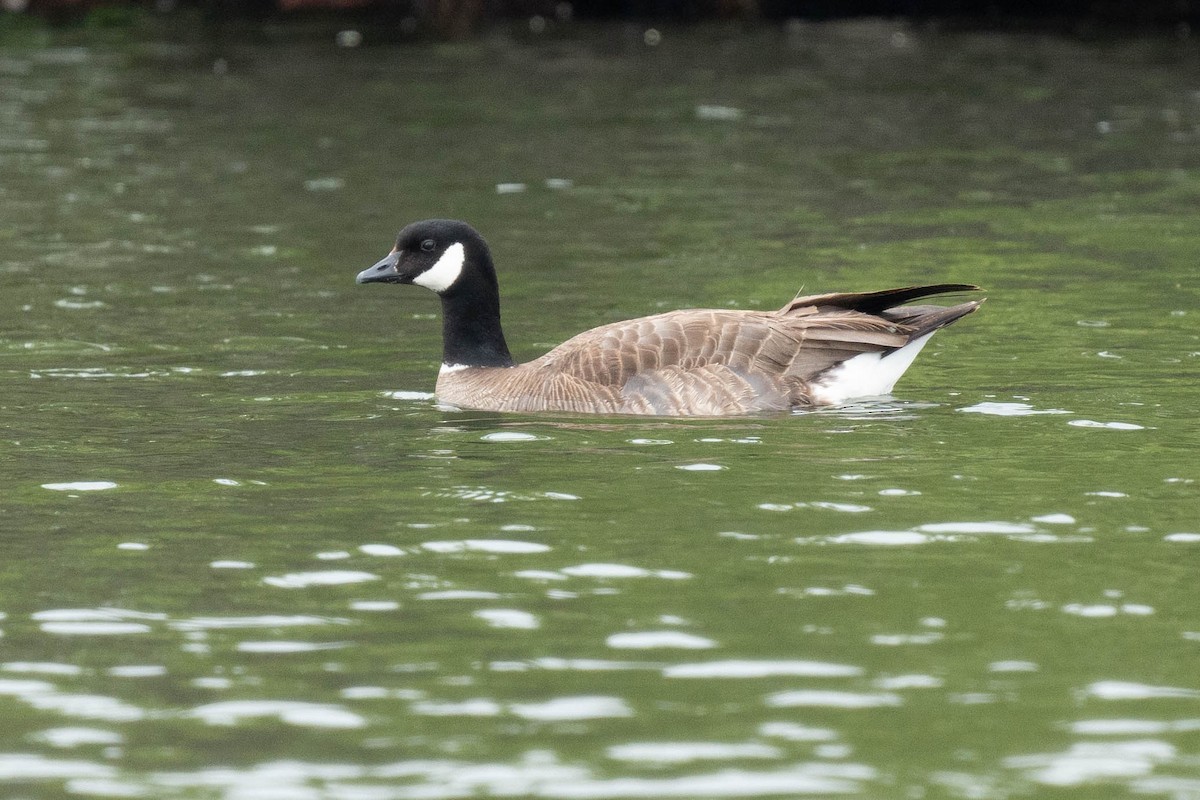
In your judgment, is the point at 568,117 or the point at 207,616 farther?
the point at 568,117

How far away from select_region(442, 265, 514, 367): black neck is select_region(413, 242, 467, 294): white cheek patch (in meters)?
0.07

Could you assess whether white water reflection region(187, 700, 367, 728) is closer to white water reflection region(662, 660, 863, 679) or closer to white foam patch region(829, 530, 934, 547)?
white water reflection region(662, 660, 863, 679)

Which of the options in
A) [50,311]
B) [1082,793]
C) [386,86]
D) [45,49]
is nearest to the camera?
[1082,793]

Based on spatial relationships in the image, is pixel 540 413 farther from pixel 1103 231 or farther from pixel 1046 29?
pixel 1046 29

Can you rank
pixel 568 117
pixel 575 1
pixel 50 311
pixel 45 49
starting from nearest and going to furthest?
pixel 50 311, pixel 568 117, pixel 45 49, pixel 575 1

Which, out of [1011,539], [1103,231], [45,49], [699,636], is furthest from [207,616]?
[45,49]

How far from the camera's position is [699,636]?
7.69 meters

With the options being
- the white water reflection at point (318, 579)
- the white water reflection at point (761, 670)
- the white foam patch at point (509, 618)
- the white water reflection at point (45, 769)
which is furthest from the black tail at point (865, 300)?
the white water reflection at point (45, 769)

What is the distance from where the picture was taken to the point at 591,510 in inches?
380

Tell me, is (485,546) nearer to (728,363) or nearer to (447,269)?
(728,363)

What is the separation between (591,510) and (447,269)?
404cm

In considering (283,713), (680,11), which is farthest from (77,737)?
(680,11)

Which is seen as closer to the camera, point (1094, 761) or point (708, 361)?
point (1094, 761)

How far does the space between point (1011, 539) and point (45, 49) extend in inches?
1289
